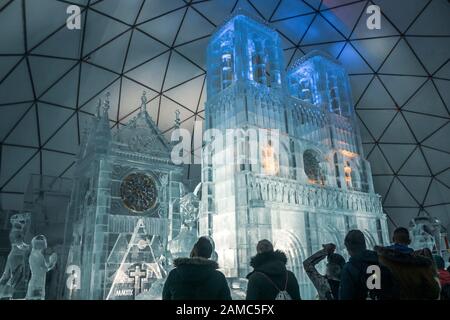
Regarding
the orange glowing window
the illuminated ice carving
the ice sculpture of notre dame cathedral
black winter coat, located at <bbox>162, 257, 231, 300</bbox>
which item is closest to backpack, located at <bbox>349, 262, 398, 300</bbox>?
black winter coat, located at <bbox>162, 257, 231, 300</bbox>

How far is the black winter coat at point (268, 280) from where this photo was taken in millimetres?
3531

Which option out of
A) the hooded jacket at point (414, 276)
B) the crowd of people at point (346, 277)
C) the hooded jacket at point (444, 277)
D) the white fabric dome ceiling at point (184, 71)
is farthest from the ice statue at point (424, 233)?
the crowd of people at point (346, 277)

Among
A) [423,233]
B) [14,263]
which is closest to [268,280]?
[14,263]

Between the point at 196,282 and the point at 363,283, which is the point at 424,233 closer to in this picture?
the point at 363,283

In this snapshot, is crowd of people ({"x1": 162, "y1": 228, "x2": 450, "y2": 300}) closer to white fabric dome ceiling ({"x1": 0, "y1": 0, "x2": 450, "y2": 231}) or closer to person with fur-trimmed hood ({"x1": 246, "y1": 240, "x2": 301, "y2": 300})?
person with fur-trimmed hood ({"x1": 246, "y1": 240, "x2": 301, "y2": 300})

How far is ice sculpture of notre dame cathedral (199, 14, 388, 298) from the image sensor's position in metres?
17.7

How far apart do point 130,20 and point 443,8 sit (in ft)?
59.4

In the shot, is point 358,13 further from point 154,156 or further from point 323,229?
point 154,156

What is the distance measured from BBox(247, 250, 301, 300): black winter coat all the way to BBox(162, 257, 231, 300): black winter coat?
13.0 inches

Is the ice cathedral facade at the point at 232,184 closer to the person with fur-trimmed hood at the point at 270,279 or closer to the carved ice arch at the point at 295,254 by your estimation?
the carved ice arch at the point at 295,254

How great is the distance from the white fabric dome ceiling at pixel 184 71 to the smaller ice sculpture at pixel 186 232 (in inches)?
383

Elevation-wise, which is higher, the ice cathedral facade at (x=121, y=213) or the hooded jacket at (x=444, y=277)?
the ice cathedral facade at (x=121, y=213)
